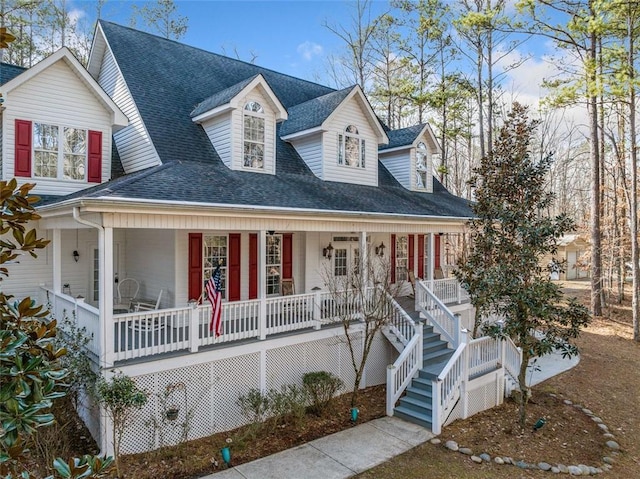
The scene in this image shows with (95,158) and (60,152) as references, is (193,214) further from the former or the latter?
(60,152)

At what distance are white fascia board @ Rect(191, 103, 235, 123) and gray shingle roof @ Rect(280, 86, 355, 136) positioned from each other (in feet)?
10.5

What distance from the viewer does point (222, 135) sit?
1212cm

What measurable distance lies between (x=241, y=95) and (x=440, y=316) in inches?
346

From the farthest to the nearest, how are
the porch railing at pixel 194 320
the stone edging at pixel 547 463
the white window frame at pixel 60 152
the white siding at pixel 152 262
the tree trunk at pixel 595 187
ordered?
the tree trunk at pixel 595 187 → the white siding at pixel 152 262 → the white window frame at pixel 60 152 → the porch railing at pixel 194 320 → the stone edging at pixel 547 463

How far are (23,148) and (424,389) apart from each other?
11518mm

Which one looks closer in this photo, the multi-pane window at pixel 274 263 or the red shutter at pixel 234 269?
the red shutter at pixel 234 269

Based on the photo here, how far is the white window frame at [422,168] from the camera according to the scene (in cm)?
1761

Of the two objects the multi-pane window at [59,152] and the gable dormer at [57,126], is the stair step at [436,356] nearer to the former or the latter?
the gable dormer at [57,126]

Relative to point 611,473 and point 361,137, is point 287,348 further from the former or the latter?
point 361,137

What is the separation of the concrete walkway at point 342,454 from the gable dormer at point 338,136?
819cm

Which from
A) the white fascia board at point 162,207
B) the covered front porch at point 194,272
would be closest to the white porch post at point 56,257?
the covered front porch at point 194,272

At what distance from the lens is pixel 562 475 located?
24.6 feet

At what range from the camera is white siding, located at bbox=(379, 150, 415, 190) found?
17281 mm

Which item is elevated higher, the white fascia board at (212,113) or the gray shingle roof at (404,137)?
the gray shingle roof at (404,137)
